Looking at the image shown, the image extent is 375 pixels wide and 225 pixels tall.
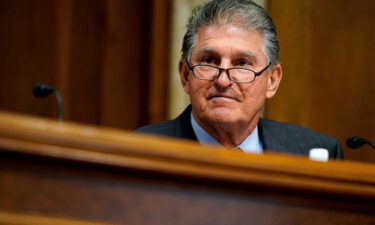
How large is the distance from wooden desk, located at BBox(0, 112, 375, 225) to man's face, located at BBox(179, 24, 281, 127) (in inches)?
40.8

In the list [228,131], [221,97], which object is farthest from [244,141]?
[221,97]

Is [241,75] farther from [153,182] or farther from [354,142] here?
[153,182]

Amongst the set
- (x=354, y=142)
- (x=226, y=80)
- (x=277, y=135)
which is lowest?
(x=277, y=135)

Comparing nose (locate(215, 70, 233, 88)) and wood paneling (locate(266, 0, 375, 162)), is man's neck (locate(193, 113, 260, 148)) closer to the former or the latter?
nose (locate(215, 70, 233, 88))

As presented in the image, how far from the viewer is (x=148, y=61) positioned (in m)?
3.20

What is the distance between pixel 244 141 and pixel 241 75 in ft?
0.69

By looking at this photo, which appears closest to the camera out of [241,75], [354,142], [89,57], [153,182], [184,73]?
[153,182]

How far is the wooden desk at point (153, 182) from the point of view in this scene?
2.75ft

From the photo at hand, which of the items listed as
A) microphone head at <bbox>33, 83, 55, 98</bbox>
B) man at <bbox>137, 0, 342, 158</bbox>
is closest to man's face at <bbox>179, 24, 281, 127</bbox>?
man at <bbox>137, 0, 342, 158</bbox>

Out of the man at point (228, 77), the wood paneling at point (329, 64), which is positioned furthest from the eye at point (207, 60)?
the wood paneling at point (329, 64)

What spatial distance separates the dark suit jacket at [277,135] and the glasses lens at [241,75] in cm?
20

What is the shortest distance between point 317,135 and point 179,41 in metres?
1.05

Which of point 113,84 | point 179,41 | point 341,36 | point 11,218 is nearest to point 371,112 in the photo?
point 341,36

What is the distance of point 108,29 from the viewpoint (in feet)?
10.3
